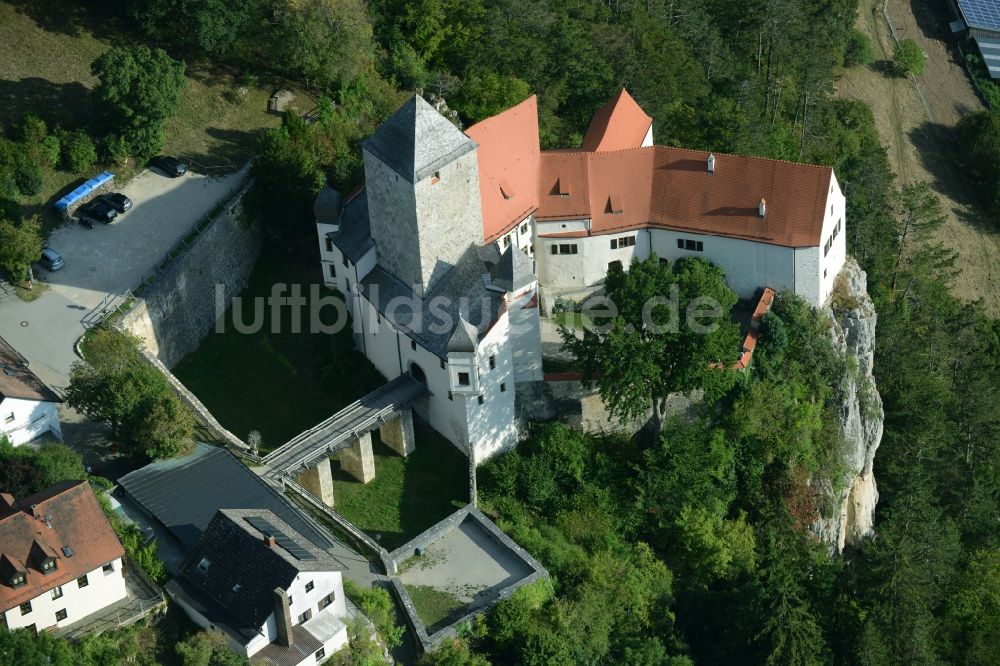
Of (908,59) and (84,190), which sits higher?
(84,190)

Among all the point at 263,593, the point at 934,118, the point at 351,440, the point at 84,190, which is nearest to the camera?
the point at 263,593

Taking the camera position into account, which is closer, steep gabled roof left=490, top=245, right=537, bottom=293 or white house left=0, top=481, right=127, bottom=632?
white house left=0, top=481, right=127, bottom=632

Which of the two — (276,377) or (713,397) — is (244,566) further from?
Answer: (713,397)

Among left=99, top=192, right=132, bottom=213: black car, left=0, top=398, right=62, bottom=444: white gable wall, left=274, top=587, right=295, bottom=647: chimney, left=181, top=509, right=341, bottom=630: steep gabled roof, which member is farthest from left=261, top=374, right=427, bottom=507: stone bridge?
left=99, top=192, right=132, bottom=213: black car

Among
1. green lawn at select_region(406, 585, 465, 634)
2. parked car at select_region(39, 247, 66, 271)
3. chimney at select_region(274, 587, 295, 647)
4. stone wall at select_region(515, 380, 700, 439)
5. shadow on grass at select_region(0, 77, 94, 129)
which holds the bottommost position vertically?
green lawn at select_region(406, 585, 465, 634)

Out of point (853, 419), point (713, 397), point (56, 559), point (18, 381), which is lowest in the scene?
point (853, 419)

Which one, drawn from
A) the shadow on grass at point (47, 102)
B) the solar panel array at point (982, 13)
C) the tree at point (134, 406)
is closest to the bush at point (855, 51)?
the solar panel array at point (982, 13)

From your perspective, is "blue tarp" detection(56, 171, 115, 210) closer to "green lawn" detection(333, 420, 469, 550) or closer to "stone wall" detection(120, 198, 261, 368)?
"stone wall" detection(120, 198, 261, 368)

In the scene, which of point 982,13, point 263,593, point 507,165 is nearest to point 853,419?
point 507,165
